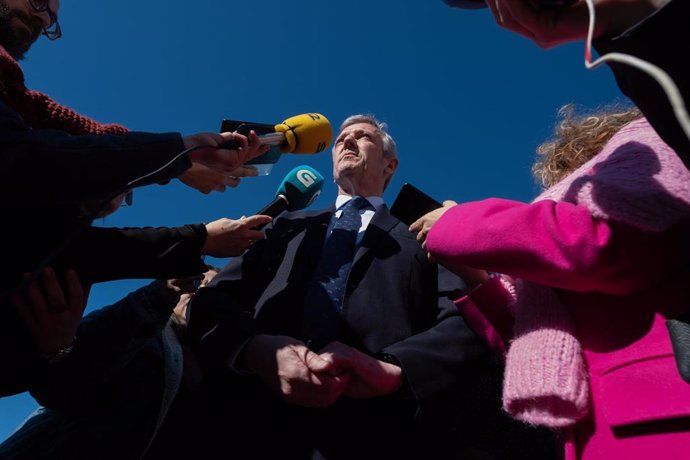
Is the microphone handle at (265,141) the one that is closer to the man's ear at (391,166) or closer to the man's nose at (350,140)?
the man's nose at (350,140)

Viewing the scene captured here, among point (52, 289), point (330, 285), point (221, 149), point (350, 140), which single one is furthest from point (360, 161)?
point (52, 289)

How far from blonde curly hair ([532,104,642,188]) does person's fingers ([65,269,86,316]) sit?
65.3 inches

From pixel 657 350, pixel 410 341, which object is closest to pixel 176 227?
pixel 410 341

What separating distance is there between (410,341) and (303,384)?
42cm

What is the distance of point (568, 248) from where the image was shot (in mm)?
1258

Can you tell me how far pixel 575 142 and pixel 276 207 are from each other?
1.36m

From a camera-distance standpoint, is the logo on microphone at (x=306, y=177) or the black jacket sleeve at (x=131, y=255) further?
the logo on microphone at (x=306, y=177)

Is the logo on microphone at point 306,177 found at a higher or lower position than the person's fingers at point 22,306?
lower

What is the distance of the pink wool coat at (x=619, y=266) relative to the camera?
1.16m

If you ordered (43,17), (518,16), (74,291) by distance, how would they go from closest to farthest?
(518,16)
(74,291)
(43,17)

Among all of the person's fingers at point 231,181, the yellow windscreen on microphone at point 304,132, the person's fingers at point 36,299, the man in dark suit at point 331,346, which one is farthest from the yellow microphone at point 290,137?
the person's fingers at point 36,299

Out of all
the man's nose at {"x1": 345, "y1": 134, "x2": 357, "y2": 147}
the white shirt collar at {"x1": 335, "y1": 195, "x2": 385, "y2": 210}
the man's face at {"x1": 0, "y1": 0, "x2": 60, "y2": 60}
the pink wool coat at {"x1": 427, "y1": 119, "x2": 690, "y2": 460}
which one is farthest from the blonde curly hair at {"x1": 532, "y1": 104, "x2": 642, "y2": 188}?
the man's face at {"x1": 0, "y1": 0, "x2": 60, "y2": 60}

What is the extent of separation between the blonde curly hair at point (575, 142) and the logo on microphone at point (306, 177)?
1157 millimetres

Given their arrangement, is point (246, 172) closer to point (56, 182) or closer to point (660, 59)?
point (56, 182)
